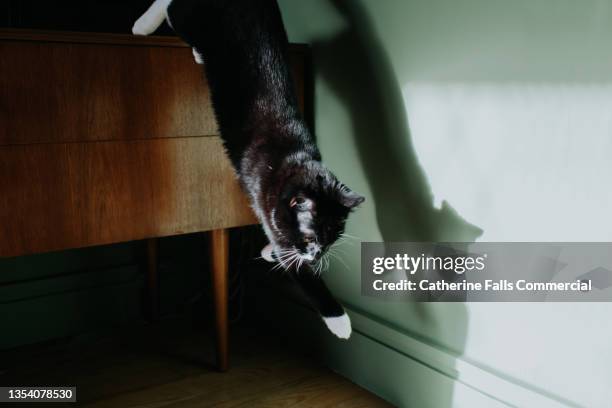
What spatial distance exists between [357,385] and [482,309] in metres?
0.40

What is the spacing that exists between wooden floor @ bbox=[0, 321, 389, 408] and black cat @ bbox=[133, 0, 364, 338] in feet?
1.23

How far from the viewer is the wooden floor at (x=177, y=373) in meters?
1.24

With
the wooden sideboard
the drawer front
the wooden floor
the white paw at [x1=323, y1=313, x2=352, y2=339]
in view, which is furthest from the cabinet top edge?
the wooden floor

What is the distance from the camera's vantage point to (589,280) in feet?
2.93

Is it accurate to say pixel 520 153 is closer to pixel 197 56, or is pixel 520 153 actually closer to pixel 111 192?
pixel 197 56

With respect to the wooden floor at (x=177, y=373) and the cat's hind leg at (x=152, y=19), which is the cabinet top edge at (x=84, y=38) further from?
the wooden floor at (x=177, y=373)

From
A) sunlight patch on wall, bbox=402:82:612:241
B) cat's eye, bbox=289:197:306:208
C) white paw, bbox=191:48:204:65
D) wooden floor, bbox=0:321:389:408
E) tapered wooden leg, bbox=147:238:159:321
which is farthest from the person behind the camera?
tapered wooden leg, bbox=147:238:159:321

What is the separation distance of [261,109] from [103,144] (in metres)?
0.30

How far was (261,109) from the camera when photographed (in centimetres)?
102

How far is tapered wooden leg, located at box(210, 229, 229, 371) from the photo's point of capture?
4.13 feet

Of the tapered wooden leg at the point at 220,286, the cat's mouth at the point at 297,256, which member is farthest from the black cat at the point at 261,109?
the tapered wooden leg at the point at 220,286

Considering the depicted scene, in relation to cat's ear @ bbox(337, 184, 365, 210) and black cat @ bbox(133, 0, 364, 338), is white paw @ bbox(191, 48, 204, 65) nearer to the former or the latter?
black cat @ bbox(133, 0, 364, 338)

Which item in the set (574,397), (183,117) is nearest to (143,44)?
(183,117)

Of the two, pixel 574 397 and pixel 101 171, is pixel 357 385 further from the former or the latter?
pixel 101 171
